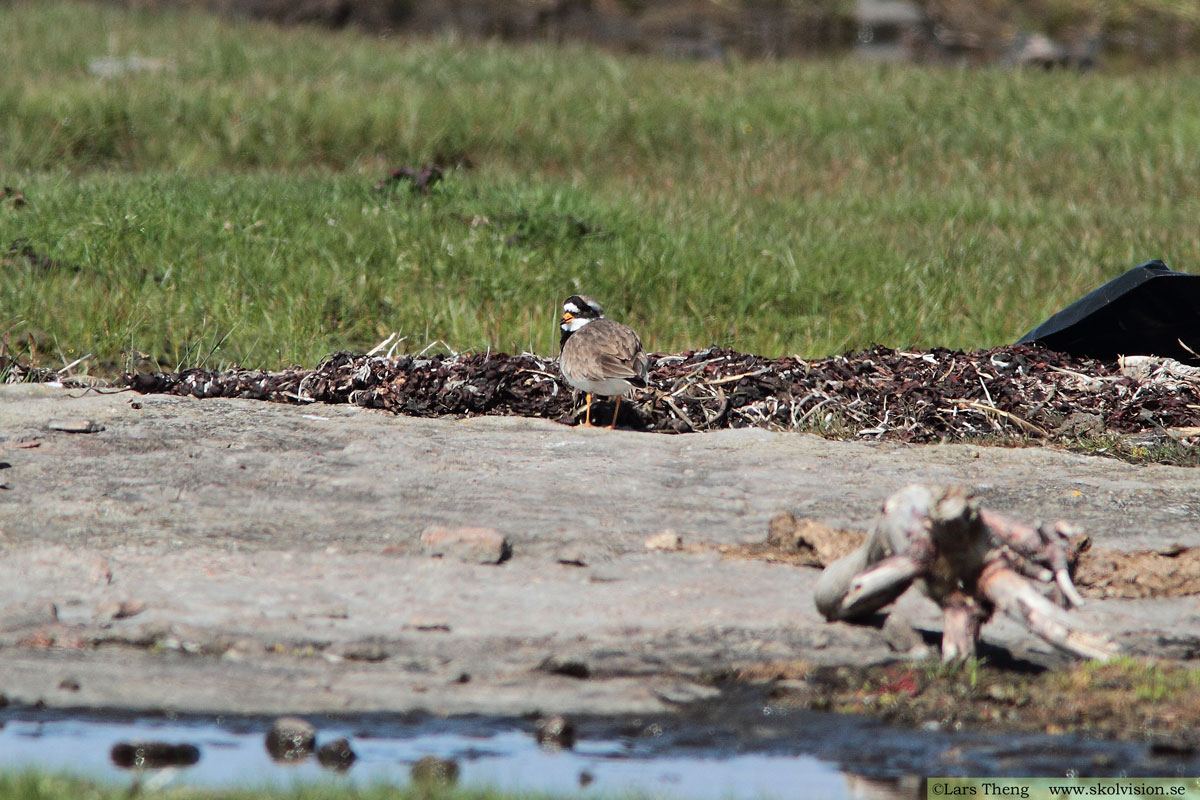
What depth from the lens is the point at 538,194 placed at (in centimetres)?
1155

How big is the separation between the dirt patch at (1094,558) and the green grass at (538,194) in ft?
11.8

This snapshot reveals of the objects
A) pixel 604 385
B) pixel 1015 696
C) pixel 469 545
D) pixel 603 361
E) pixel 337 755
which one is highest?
pixel 603 361

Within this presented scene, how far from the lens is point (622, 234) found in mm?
10945

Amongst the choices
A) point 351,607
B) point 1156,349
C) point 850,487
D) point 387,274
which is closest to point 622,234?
point 387,274

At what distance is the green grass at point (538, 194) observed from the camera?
9.28m

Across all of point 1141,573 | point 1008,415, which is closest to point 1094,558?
point 1141,573

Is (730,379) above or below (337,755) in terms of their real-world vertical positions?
above

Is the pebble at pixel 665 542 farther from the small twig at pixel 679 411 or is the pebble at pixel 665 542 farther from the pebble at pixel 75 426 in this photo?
the pebble at pixel 75 426

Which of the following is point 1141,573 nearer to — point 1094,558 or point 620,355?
point 1094,558

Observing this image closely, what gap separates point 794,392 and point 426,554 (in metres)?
3.03

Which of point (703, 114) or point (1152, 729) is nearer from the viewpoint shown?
point (1152, 729)

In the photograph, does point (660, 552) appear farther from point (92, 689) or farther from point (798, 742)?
point (92, 689)

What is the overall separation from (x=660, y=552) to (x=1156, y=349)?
437 cm

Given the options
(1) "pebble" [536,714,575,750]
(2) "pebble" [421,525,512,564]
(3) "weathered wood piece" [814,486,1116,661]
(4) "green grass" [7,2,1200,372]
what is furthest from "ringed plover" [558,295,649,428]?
(1) "pebble" [536,714,575,750]
